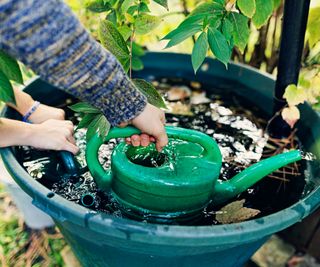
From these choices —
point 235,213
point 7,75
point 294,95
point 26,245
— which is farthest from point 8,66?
point 26,245

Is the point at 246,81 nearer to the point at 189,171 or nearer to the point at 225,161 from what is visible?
the point at 225,161

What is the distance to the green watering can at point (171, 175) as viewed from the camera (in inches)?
42.1

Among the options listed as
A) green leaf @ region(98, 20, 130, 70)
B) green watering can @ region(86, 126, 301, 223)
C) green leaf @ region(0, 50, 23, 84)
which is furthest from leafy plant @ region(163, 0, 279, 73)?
green leaf @ region(0, 50, 23, 84)

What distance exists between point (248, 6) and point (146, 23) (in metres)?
0.27

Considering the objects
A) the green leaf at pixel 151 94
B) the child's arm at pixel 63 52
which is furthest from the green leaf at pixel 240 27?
the child's arm at pixel 63 52

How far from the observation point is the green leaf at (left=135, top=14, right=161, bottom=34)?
3.70 feet

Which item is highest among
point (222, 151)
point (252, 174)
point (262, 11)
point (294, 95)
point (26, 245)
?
point (262, 11)

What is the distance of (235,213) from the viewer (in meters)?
1.19

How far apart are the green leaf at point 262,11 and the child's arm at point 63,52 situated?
44 cm

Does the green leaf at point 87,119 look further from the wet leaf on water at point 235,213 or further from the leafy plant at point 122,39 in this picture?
the wet leaf on water at point 235,213

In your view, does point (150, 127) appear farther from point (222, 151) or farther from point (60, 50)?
point (222, 151)

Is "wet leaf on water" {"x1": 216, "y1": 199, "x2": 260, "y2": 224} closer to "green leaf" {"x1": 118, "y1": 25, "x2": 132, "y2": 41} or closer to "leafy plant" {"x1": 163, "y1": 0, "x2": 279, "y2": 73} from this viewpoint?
"leafy plant" {"x1": 163, "y1": 0, "x2": 279, "y2": 73}

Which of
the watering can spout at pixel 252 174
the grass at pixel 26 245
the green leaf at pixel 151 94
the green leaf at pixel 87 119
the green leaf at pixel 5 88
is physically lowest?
the grass at pixel 26 245

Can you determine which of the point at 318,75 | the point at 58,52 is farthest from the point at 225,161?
the point at 58,52
